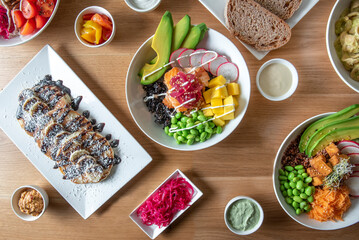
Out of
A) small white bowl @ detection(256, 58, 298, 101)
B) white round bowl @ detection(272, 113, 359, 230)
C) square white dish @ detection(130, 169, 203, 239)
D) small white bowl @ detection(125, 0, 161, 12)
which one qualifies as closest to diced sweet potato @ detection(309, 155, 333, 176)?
white round bowl @ detection(272, 113, 359, 230)

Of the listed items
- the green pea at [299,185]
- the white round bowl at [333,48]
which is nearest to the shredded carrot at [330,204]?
the green pea at [299,185]

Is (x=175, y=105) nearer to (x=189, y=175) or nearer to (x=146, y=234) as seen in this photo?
(x=189, y=175)

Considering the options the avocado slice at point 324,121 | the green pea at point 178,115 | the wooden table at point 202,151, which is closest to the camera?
the avocado slice at point 324,121

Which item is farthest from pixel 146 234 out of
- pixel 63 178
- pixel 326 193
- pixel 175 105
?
pixel 326 193

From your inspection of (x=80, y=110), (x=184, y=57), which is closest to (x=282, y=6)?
(x=184, y=57)

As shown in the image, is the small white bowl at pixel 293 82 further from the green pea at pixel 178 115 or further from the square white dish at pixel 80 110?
the square white dish at pixel 80 110

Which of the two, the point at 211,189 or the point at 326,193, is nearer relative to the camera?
the point at 326,193
